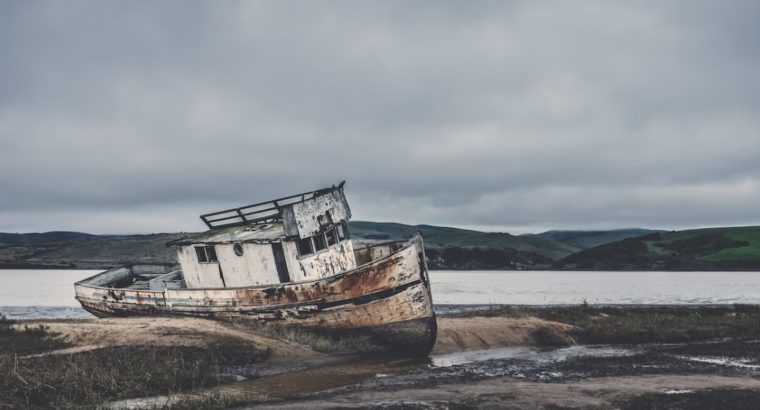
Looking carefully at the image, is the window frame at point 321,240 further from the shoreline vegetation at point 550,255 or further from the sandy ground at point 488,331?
the shoreline vegetation at point 550,255

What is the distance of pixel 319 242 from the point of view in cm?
2030

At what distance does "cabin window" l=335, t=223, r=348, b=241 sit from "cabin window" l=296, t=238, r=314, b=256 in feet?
5.14

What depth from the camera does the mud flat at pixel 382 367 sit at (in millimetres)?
10930

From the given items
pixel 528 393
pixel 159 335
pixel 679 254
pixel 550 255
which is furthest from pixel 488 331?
pixel 550 255

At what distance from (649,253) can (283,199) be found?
82.0 metres

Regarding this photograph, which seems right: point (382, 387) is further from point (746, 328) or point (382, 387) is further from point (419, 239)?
point (746, 328)

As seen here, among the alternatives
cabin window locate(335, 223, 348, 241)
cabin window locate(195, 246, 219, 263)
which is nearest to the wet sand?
cabin window locate(195, 246, 219, 263)

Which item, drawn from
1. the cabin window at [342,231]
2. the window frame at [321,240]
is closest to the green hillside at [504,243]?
the cabin window at [342,231]

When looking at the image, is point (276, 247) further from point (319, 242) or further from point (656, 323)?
point (656, 323)

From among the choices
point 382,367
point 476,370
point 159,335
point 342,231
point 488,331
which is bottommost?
point 488,331

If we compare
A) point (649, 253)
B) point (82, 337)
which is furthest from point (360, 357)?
point (649, 253)

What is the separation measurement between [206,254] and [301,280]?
168 inches

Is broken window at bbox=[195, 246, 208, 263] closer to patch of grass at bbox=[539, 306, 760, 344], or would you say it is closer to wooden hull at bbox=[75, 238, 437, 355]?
wooden hull at bbox=[75, 238, 437, 355]

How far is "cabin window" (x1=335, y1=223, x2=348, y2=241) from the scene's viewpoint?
21266 millimetres
